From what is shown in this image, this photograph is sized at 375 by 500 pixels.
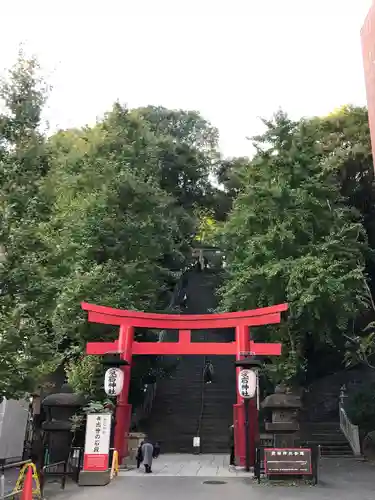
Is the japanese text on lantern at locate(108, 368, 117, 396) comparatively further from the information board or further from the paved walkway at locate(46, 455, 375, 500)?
the information board

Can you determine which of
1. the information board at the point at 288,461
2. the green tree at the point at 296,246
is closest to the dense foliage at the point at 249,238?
the green tree at the point at 296,246

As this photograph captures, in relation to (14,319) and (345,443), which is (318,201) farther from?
(14,319)

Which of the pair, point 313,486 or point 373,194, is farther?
point 373,194

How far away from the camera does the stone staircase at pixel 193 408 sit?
20438 millimetres

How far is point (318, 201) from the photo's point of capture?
20.3 metres

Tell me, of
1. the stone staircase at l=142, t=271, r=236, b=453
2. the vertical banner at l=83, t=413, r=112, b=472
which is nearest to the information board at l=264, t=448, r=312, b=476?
the vertical banner at l=83, t=413, r=112, b=472

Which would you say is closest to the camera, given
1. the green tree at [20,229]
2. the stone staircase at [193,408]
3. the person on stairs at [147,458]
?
the green tree at [20,229]

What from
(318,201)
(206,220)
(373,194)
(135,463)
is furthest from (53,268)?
(206,220)

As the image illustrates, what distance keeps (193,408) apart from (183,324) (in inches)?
272

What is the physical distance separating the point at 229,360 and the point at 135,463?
13.7 m

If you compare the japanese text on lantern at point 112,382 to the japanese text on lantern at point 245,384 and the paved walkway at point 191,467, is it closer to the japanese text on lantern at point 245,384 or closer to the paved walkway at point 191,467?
the paved walkway at point 191,467

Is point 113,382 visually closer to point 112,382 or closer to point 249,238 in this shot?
point 112,382

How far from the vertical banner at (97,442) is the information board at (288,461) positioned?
13.7ft

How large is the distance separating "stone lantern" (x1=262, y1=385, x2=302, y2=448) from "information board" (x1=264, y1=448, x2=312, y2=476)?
2.31ft
